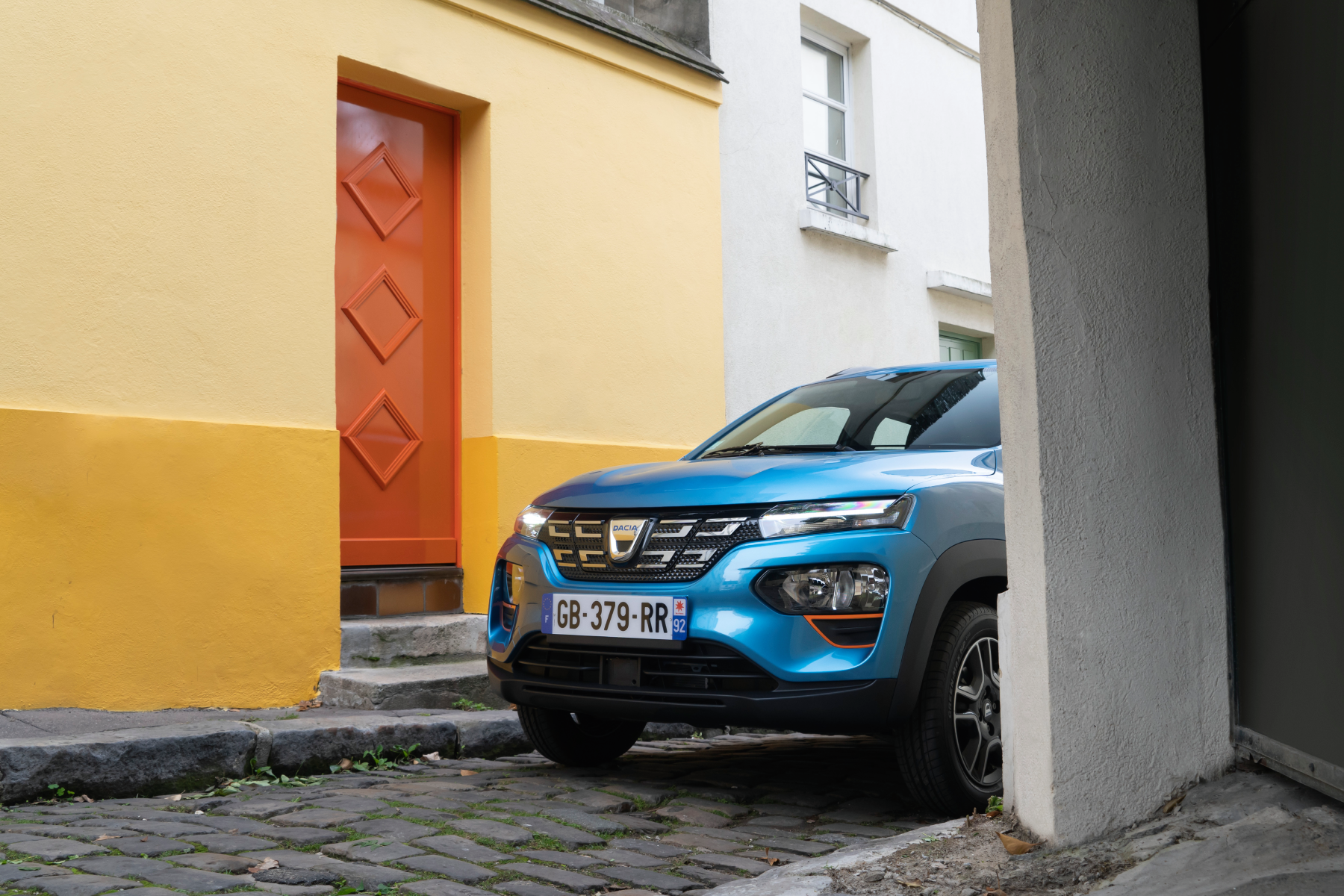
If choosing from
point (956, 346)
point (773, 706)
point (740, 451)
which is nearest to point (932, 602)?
point (773, 706)

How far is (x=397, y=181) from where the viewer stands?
7.58 m

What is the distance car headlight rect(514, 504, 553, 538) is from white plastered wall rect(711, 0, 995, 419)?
4702 millimetres

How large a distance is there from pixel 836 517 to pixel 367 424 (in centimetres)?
397

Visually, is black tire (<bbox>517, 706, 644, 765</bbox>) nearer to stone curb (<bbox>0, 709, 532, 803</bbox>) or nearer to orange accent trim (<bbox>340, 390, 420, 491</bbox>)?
stone curb (<bbox>0, 709, 532, 803</bbox>)

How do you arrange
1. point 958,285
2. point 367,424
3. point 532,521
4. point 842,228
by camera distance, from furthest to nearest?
point 958,285
point 842,228
point 367,424
point 532,521

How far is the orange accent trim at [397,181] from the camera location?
7.31 metres

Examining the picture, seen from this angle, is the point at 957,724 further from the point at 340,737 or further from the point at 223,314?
the point at 223,314

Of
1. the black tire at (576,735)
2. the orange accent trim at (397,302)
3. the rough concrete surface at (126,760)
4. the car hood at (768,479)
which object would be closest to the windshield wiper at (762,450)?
the car hood at (768,479)

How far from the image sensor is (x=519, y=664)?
4516mm

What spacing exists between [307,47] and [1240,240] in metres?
5.31

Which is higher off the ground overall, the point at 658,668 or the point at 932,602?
the point at 932,602

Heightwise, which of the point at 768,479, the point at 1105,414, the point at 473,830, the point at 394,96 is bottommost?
the point at 473,830

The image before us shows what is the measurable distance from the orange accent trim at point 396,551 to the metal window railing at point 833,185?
16.0 ft

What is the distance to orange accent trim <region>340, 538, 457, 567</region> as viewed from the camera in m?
7.10
